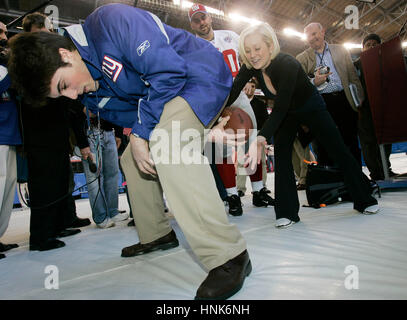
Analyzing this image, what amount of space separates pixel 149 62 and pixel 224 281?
0.77 metres

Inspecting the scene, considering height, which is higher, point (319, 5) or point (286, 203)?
point (319, 5)

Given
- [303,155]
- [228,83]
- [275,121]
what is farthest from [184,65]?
[303,155]

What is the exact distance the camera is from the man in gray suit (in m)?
2.55

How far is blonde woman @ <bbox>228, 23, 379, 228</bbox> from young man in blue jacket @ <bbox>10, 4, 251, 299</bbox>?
2.06 ft

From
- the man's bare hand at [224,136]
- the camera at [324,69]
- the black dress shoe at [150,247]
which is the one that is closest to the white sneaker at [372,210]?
the man's bare hand at [224,136]

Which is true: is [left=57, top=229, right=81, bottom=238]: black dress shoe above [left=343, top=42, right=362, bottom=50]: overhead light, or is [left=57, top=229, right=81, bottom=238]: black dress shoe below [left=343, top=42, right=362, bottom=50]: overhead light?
below

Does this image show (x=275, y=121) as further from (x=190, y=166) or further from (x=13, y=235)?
(x=13, y=235)

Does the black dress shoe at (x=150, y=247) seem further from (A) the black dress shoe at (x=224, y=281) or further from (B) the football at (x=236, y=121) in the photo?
(B) the football at (x=236, y=121)

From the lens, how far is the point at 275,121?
1.41 m

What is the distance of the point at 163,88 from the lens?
837 mm

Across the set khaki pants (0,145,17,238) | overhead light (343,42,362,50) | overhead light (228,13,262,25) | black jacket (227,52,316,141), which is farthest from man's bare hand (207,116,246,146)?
overhead light (343,42,362,50)

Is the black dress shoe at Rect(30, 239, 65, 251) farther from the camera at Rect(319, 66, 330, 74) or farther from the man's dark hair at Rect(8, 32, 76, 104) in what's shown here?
the camera at Rect(319, 66, 330, 74)

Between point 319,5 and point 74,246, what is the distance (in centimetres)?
1126

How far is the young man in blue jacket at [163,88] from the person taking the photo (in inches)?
32.4
